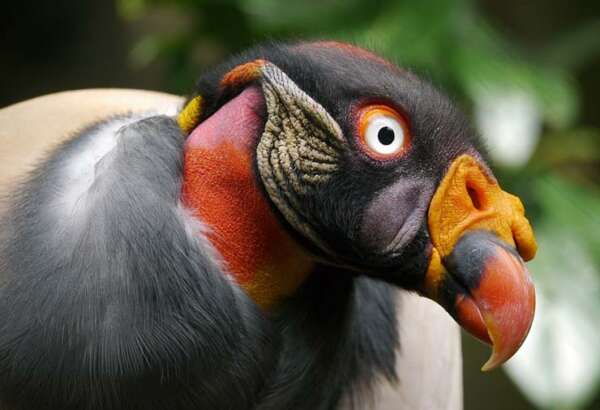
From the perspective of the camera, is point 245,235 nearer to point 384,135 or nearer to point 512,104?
point 384,135

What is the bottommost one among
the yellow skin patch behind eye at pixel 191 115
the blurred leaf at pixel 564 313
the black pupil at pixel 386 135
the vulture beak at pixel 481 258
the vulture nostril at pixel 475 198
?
the blurred leaf at pixel 564 313

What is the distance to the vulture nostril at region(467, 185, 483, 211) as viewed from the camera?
131 centimetres

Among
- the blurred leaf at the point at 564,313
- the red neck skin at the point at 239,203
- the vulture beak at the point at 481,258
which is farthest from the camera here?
the blurred leaf at the point at 564,313

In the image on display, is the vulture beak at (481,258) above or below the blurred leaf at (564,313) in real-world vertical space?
above

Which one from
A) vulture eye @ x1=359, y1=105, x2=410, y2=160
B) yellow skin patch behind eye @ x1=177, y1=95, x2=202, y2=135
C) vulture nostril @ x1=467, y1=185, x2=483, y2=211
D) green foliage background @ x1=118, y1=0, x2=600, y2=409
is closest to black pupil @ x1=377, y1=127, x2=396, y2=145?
vulture eye @ x1=359, y1=105, x2=410, y2=160

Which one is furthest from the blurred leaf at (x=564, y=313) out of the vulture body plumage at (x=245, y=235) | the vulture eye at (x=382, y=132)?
the vulture eye at (x=382, y=132)

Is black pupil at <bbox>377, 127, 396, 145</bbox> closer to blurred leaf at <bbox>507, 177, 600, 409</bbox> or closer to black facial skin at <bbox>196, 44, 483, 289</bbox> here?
black facial skin at <bbox>196, 44, 483, 289</bbox>

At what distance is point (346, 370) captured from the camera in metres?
1.60

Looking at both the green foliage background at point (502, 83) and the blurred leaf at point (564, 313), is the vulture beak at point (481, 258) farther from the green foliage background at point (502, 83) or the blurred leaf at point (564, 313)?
the blurred leaf at point (564, 313)

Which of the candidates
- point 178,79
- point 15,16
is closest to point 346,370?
point 178,79

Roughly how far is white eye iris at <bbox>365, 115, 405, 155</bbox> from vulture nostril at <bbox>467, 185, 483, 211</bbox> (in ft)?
0.36

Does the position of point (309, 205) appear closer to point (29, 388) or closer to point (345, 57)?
point (345, 57)

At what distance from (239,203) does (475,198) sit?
1.11 ft

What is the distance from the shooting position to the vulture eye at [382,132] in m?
1.31
